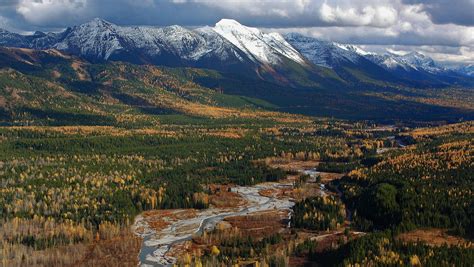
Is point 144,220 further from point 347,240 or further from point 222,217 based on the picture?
point 347,240

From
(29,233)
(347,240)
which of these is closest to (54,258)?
(29,233)

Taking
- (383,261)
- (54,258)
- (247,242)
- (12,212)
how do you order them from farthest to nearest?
(12,212) → (247,242) → (54,258) → (383,261)

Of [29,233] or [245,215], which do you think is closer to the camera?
[29,233]

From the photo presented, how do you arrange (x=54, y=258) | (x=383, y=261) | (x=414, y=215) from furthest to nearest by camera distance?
(x=414, y=215) < (x=54, y=258) < (x=383, y=261)

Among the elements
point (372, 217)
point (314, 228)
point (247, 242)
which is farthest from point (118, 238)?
point (372, 217)

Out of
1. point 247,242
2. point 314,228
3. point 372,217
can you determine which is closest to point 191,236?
point 247,242

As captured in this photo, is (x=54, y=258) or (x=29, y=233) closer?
(x=54, y=258)

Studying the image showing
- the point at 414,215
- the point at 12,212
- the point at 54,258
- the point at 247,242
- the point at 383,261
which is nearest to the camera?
the point at 383,261

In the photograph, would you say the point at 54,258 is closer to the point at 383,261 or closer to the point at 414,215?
the point at 383,261

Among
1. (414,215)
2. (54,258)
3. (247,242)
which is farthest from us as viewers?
(414,215)
